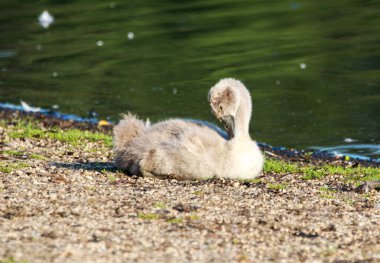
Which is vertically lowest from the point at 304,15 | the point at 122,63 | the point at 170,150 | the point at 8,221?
the point at 8,221

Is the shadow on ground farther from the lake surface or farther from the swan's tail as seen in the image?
the lake surface

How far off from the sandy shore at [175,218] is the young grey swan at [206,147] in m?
0.17

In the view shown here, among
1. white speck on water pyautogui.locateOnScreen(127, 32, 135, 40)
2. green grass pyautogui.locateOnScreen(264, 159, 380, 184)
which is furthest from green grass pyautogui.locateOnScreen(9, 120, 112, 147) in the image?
white speck on water pyautogui.locateOnScreen(127, 32, 135, 40)

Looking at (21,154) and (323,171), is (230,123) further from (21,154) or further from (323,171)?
(21,154)

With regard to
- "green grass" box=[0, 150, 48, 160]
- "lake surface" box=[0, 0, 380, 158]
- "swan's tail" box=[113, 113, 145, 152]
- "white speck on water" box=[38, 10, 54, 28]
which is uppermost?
"white speck on water" box=[38, 10, 54, 28]

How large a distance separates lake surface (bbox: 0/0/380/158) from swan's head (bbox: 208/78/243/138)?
649 cm

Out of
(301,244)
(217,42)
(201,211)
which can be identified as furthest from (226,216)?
(217,42)

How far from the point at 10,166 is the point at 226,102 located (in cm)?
310

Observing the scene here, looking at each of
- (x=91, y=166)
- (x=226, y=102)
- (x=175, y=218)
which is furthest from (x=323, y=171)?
(x=175, y=218)

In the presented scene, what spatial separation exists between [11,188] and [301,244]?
12.6 feet

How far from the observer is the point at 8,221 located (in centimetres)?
856

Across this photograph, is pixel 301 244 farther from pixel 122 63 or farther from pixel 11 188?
pixel 122 63

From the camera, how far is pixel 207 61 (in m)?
26.2

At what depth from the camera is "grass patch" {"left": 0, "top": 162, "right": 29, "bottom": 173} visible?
1130 centimetres
